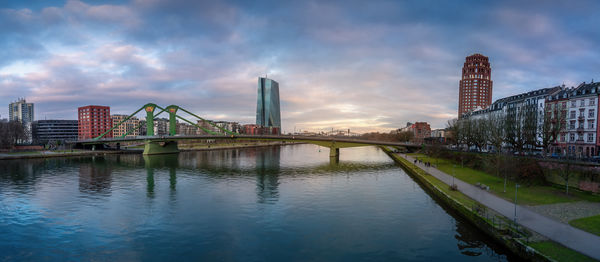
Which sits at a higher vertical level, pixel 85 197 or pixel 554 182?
pixel 554 182

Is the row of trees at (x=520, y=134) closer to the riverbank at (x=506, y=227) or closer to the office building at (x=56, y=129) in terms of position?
the riverbank at (x=506, y=227)

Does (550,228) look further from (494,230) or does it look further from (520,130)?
(520,130)

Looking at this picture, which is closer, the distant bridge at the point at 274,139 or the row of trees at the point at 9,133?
the distant bridge at the point at 274,139

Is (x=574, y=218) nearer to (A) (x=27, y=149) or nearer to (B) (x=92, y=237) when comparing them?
(B) (x=92, y=237)

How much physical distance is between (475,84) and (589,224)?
13748cm

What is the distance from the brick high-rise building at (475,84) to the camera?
13750 centimetres

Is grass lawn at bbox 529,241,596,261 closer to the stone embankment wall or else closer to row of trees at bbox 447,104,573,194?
the stone embankment wall

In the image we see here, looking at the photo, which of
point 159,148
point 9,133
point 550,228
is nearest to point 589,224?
point 550,228

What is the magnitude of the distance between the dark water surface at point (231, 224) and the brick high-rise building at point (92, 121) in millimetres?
133414

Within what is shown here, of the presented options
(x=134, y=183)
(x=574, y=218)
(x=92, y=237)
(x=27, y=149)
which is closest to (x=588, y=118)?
(x=574, y=218)

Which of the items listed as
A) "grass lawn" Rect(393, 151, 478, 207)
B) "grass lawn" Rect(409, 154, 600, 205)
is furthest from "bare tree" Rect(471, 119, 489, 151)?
"grass lawn" Rect(409, 154, 600, 205)

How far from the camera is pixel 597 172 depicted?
2873 centimetres

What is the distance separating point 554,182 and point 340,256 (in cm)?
2841

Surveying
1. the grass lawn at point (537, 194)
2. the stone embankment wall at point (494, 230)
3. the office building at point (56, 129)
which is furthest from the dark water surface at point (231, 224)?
the office building at point (56, 129)
